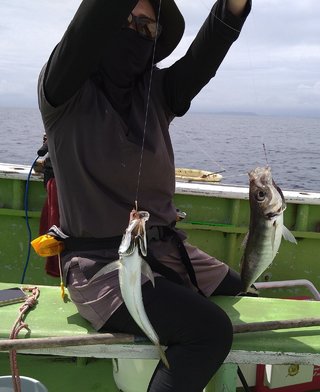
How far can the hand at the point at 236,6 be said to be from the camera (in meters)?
2.78

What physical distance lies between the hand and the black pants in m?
1.64

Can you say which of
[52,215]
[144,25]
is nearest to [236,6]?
[144,25]

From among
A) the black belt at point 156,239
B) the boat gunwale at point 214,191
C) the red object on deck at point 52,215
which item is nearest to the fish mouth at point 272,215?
the black belt at point 156,239

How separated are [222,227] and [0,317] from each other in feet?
7.68

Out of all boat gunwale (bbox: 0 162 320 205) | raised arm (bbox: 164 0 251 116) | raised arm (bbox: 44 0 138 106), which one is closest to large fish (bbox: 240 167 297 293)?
raised arm (bbox: 164 0 251 116)

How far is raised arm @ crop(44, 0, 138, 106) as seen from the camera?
7.36ft

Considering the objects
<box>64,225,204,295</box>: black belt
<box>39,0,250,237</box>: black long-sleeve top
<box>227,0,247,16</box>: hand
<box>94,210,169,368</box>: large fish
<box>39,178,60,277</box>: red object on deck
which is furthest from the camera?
<box>39,178,60,277</box>: red object on deck

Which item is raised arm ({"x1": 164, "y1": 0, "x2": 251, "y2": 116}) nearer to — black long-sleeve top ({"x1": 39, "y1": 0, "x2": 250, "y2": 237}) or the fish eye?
black long-sleeve top ({"x1": 39, "y1": 0, "x2": 250, "y2": 237})

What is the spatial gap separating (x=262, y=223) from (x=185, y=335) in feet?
2.62

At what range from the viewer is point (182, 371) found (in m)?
2.32

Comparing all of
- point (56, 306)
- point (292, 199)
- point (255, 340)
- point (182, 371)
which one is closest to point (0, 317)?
point (56, 306)

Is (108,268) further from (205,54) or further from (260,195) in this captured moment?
(205,54)

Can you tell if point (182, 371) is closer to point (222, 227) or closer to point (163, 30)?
point (163, 30)

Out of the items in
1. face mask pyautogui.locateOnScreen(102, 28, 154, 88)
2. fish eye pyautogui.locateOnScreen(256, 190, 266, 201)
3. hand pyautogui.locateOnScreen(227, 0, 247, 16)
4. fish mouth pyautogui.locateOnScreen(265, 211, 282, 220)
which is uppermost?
hand pyautogui.locateOnScreen(227, 0, 247, 16)
